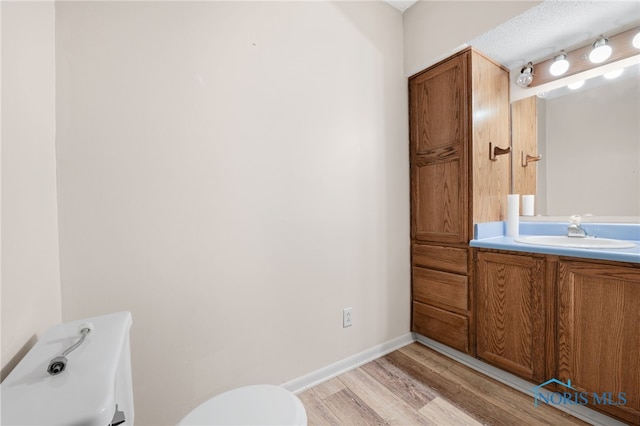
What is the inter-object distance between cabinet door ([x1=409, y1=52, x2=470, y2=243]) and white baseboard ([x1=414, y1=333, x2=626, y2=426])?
2.54 ft

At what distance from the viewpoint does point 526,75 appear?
1866 millimetres

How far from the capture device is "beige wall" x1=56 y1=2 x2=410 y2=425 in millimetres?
1054

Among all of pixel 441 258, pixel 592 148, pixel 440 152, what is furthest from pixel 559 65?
pixel 441 258

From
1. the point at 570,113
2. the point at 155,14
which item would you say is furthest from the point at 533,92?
the point at 155,14

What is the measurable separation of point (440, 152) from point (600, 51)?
→ 3.34 feet

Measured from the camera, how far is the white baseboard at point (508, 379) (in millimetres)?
1245

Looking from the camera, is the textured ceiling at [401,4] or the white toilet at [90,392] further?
the textured ceiling at [401,4]

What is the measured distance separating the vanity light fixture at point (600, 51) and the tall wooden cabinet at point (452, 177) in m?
0.45

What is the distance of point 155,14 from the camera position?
1.16 meters

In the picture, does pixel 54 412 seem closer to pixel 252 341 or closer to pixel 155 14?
pixel 252 341

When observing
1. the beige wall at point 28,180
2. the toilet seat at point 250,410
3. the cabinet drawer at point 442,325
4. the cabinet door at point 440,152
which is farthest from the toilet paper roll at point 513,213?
the beige wall at point 28,180

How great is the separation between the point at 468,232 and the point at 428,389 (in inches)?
38.3

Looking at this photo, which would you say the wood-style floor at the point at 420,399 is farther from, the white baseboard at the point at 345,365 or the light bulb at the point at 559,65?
the light bulb at the point at 559,65

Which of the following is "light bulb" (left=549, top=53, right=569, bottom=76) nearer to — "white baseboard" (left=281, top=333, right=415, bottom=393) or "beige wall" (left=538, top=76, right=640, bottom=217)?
"beige wall" (left=538, top=76, right=640, bottom=217)
